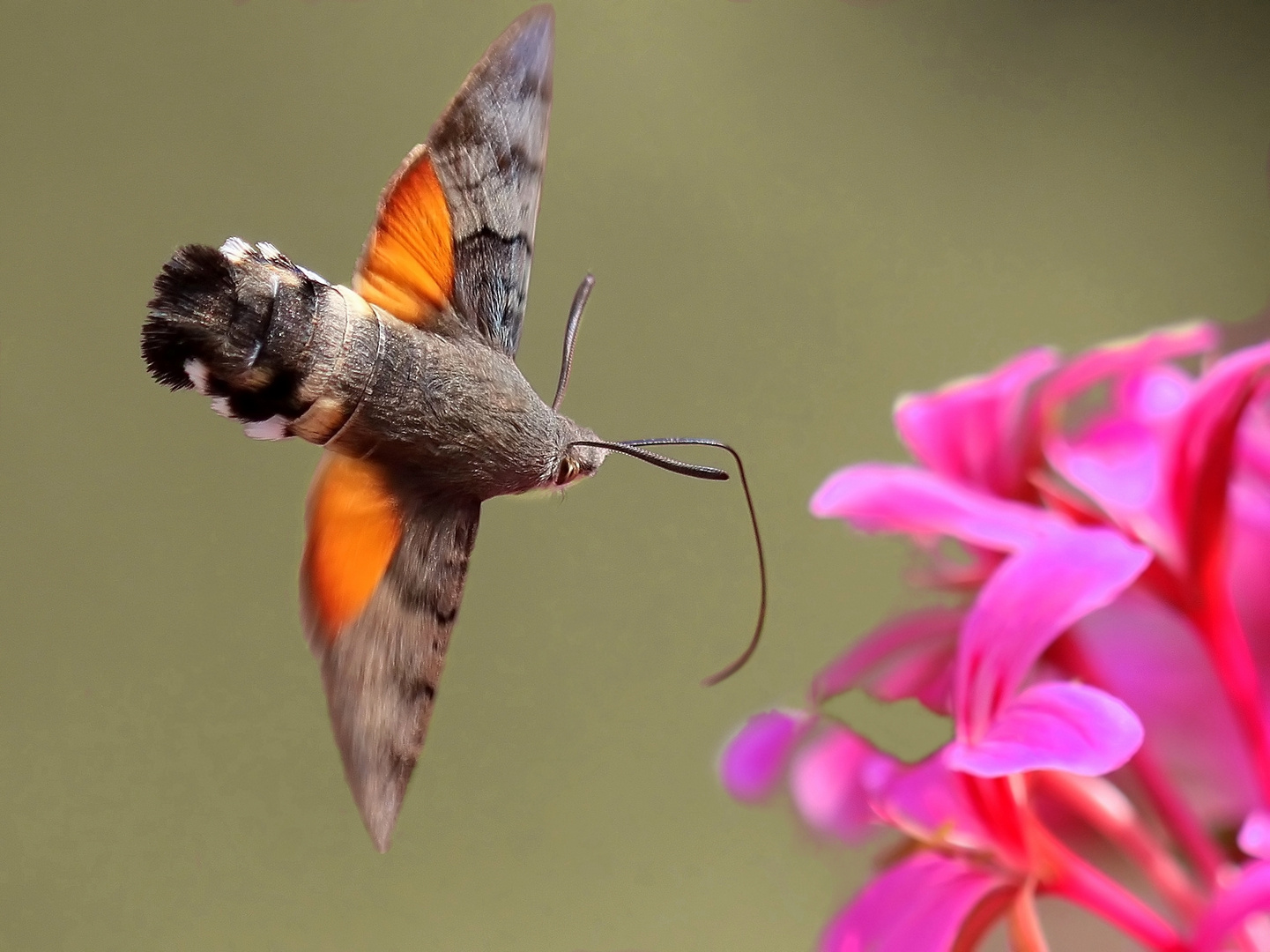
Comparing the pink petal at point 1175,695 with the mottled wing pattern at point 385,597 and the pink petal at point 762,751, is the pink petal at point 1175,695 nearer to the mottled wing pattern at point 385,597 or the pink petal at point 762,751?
the pink petal at point 762,751

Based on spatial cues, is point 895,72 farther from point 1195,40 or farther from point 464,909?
point 464,909

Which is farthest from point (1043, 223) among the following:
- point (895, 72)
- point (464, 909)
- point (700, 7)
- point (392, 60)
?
point (464, 909)

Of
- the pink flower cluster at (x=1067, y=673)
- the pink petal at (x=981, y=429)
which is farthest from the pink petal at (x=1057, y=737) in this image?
the pink petal at (x=981, y=429)

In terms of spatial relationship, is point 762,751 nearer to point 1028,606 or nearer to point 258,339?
point 1028,606

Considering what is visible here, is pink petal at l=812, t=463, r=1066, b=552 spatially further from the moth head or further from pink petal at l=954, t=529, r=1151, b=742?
the moth head

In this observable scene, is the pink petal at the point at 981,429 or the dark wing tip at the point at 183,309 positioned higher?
the pink petal at the point at 981,429

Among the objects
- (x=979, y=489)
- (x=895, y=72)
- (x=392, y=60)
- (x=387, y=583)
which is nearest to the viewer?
(x=387, y=583)

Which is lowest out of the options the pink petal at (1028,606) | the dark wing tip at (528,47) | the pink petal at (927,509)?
the pink petal at (1028,606)
